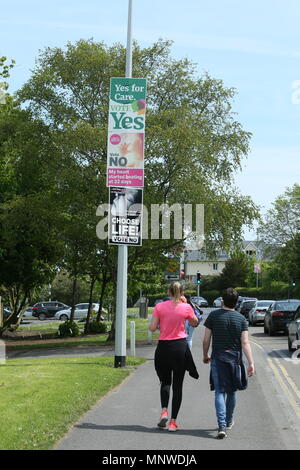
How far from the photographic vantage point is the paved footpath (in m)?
8.15

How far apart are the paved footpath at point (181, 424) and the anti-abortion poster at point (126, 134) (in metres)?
4.92

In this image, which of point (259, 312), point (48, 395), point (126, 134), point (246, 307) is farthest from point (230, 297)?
point (246, 307)

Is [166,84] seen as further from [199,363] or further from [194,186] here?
[199,363]

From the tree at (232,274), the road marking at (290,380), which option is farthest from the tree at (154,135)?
the tree at (232,274)

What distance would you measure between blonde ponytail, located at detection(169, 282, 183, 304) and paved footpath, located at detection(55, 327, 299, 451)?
1.62m

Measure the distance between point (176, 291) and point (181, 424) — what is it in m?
1.77

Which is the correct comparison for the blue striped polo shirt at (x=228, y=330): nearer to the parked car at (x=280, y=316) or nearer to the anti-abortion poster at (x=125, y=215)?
the anti-abortion poster at (x=125, y=215)

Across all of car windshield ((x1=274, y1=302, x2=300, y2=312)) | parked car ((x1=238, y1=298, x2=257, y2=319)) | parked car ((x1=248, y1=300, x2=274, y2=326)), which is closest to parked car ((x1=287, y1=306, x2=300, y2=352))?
car windshield ((x1=274, y1=302, x2=300, y2=312))

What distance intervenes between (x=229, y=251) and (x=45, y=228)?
22.7 feet

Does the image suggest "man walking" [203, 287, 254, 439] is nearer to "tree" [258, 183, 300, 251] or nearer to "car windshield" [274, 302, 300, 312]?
"car windshield" [274, 302, 300, 312]

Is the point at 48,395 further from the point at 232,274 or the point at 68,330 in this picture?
the point at 232,274

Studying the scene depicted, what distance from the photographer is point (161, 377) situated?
9.34 metres

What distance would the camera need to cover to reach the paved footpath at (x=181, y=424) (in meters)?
8.15
